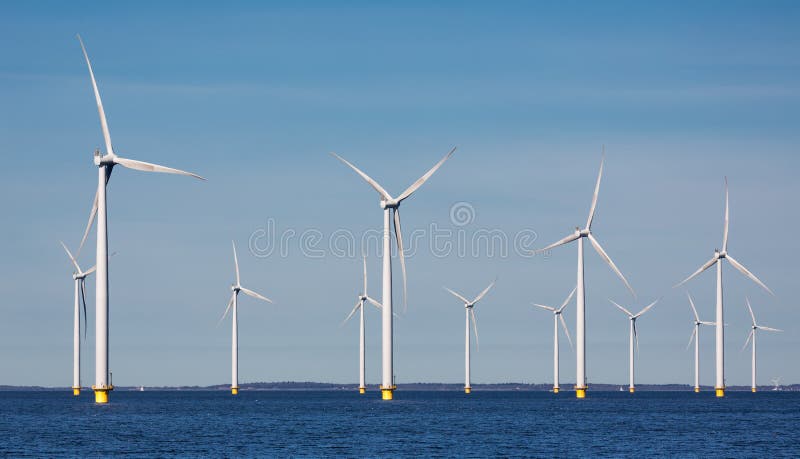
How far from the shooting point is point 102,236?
10869cm

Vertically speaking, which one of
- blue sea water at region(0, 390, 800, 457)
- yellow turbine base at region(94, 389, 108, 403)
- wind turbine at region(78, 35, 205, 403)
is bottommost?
blue sea water at region(0, 390, 800, 457)

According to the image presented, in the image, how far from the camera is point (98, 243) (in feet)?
356

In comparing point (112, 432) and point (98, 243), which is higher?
point (98, 243)

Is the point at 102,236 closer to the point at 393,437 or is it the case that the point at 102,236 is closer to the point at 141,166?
the point at 141,166

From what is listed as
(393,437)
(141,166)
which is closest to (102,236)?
(141,166)

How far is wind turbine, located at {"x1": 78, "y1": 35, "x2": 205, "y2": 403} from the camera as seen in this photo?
10719cm

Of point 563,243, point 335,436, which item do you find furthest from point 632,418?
point 335,436

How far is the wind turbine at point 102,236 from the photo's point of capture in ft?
352

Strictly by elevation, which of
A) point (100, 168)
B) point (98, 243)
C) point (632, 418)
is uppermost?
point (100, 168)

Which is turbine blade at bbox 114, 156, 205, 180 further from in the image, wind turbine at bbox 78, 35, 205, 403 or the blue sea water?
the blue sea water

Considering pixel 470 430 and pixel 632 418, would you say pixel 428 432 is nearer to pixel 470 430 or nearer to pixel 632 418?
pixel 470 430

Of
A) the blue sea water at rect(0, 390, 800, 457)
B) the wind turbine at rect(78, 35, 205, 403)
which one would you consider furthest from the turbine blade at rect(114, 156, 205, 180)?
the blue sea water at rect(0, 390, 800, 457)

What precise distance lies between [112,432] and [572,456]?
1552 inches

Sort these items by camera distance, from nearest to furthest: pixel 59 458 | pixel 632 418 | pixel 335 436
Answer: pixel 59 458
pixel 335 436
pixel 632 418
